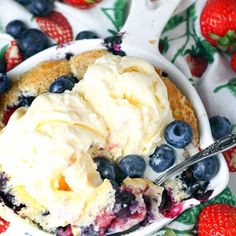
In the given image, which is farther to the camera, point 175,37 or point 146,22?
point 175,37

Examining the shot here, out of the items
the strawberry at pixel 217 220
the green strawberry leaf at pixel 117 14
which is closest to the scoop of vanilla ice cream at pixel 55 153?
the strawberry at pixel 217 220

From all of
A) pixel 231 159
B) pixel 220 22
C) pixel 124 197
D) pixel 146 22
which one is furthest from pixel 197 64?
pixel 124 197

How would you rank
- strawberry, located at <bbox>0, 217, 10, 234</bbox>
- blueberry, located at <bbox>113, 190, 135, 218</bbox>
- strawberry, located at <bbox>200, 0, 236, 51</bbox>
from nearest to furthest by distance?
blueberry, located at <bbox>113, 190, 135, 218</bbox> < strawberry, located at <bbox>0, 217, 10, 234</bbox> < strawberry, located at <bbox>200, 0, 236, 51</bbox>

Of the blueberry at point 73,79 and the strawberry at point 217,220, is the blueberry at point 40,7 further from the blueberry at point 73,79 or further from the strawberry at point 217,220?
the strawberry at point 217,220

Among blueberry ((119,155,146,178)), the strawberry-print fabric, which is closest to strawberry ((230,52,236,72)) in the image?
the strawberry-print fabric

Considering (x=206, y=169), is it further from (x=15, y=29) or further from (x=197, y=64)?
(x=15, y=29)

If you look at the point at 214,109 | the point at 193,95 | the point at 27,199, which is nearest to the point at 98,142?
the point at 27,199

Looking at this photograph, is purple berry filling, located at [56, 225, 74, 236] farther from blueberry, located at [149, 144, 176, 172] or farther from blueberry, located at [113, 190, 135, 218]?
blueberry, located at [149, 144, 176, 172]
